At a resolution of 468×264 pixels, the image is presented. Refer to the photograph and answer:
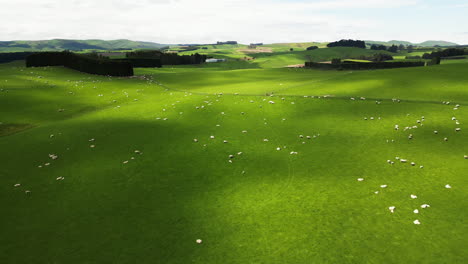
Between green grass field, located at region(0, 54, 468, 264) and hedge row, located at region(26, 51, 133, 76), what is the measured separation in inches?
990

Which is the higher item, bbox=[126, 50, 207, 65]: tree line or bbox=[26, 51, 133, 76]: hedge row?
bbox=[126, 50, 207, 65]: tree line

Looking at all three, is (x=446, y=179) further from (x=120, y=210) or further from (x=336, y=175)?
(x=120, y=210)

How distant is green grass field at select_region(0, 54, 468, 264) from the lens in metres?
7.41

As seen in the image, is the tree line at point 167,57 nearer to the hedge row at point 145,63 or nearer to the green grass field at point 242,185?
the hedge row at point 145,63

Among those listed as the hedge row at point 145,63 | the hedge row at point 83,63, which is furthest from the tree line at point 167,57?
the hedge row at point 83,63

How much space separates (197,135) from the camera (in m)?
16.3

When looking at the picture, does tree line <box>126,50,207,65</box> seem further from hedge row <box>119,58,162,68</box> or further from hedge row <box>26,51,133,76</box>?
hedge row <box>26,51,133,76</box>

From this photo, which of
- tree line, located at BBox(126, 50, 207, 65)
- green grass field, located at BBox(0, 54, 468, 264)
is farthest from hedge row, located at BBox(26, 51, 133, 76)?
tree line, located at BBox(126, 50, 207, 65)

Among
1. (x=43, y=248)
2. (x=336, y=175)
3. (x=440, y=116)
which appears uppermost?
(x=440, y=116)

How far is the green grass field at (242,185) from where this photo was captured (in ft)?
24.3

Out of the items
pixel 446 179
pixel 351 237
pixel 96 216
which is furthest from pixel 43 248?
pixel 446 179

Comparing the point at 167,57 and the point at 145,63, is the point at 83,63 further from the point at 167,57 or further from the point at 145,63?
the point at 167,57

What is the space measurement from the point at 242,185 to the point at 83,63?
155 ft

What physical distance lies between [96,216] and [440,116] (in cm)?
1891
